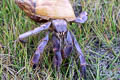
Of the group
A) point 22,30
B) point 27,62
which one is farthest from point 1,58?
point 22,30

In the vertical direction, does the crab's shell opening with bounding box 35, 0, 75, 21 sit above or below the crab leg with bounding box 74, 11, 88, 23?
above

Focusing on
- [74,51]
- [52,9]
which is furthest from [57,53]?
[52,9]

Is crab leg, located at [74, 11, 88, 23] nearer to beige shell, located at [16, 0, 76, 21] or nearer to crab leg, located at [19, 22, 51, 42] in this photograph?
beige shell, located at [16, 0, 76, 21]

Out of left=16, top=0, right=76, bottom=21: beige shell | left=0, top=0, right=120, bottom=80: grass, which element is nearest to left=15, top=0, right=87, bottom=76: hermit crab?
left=16, top=0, right=76, bottom=21: beige shell

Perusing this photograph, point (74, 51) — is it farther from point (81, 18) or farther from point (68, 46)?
point (81, 18)

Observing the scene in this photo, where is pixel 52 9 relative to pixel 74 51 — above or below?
above

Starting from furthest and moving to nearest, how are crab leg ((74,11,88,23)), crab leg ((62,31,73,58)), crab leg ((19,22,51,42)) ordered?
1. crab leg ((74,11,88,23))
2. crab leg ((62,31,73,58))
3. crab leg ((19,22,51,42))

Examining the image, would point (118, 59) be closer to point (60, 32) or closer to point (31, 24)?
point (60, 32)
